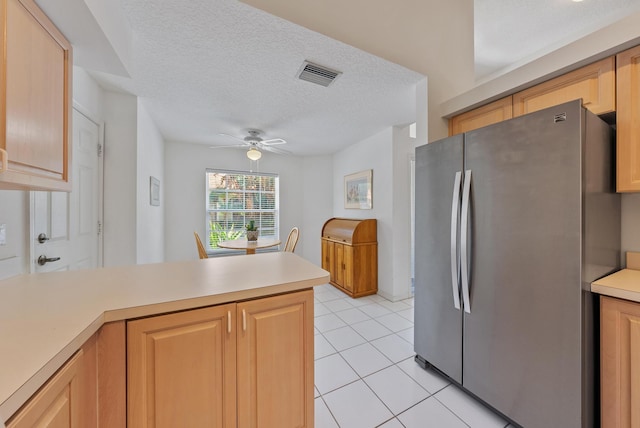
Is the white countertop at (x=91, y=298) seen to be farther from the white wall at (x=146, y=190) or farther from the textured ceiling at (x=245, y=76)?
the textured ceiling at (x=245, y=76)

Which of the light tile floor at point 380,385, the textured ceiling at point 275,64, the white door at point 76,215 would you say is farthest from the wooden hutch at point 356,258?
the white door at point 76,215

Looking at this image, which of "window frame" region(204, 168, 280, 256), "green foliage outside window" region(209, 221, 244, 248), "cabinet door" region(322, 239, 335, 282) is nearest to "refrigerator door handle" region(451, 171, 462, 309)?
"cabinet door" region(322, 239, 335, 282)

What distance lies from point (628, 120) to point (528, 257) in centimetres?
90

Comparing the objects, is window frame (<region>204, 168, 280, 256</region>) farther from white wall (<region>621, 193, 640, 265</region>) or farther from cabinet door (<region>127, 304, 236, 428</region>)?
white wall (<region>621, 193, 640, 265</region>)

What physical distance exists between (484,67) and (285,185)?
3.81 meters

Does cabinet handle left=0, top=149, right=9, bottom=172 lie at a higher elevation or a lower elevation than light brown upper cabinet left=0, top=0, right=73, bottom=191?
lower

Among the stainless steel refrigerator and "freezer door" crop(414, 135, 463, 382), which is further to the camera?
"freezer door" crop(414, 135, 463, 382)

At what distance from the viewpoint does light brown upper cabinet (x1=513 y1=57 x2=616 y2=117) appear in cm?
135

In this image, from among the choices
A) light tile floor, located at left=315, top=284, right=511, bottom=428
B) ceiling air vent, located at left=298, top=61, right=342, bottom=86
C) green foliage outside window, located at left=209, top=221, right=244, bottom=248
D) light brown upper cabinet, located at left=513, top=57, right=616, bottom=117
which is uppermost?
ceiling air vent, located at left=298, top=61, right=342, bottom=86

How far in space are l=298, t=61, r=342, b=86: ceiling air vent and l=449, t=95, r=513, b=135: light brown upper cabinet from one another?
114cm

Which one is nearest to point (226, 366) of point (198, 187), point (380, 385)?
point (380, 385)

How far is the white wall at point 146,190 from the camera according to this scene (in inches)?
96.8

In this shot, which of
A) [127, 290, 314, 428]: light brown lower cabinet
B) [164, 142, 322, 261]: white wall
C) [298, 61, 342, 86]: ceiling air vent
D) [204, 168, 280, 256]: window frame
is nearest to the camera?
[127, 290, 314, 428]: light brown lower cabinet

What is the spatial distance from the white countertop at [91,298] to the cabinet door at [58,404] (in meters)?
0.04
